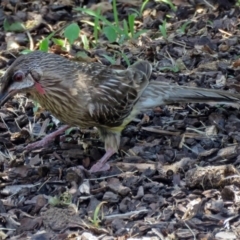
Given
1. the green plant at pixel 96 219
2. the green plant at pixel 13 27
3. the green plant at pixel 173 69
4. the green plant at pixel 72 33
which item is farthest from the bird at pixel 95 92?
the green plant at pixel 13 27

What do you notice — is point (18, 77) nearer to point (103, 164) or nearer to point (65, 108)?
point (65, 108)

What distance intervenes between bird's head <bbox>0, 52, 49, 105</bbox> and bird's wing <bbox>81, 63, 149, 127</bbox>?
52 centimetres

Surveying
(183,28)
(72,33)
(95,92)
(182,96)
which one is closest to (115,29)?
(72,33)

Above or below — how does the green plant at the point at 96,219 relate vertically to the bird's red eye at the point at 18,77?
below

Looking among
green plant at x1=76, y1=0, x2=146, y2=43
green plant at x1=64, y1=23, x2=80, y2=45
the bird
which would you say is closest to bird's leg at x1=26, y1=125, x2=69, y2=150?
the bird

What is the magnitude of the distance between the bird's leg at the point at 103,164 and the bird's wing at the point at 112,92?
290mm

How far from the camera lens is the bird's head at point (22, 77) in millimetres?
7324

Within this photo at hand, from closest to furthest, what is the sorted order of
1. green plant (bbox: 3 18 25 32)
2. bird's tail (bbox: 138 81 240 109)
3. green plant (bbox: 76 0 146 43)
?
bird's tail (bbox: 138 81 240 109), green plant (bbox: 76 0 146 43), green plant (bbox: 3 18 25 32)

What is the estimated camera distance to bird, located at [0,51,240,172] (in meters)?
7.44

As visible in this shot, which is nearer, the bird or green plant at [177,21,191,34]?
the bird

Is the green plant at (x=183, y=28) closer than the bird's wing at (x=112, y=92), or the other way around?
the bird's wing at (x=112, y=92)

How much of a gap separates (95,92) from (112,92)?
187 millimetres

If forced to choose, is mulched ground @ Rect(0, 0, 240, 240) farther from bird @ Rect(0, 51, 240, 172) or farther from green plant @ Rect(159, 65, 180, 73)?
bird @ Rect(0, 51, 240, 172)

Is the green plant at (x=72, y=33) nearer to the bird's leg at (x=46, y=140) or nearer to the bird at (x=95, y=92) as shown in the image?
the bird at (x=95, y=92)
